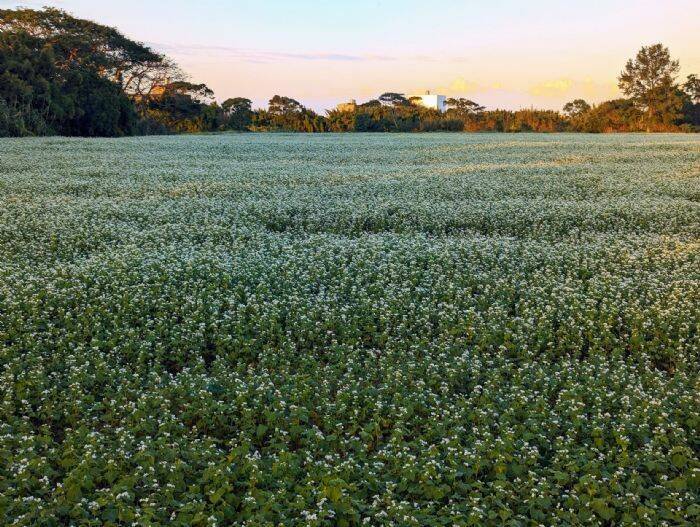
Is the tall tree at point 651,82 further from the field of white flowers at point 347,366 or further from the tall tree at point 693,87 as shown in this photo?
the field of white flowers at point 347,366

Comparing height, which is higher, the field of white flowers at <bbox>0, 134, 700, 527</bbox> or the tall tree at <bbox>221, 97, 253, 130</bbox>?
the tall tree at <bbox>221, 97, 253, 130</bbox>

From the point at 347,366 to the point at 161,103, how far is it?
73.3m

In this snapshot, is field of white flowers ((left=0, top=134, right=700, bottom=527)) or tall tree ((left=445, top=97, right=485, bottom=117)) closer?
field of white flowers ((left=0, top=134, right=700, bottom=527))

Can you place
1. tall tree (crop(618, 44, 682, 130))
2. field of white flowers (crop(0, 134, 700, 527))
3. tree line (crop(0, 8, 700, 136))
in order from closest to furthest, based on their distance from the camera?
field of white flowers (crop(0, 134, 700, 527)) < tree line (crop(0, 8, 700, 136)) < tall tree (crop(618, 44, 682, 130))

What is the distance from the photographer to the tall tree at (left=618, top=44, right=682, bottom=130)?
8200cm

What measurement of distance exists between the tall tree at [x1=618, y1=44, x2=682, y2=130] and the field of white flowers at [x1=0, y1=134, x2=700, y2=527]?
2942 inches

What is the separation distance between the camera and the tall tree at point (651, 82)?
82000mm

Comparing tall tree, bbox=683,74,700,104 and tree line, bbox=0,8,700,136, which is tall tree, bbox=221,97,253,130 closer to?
tree line, bbox=0,8,700,136

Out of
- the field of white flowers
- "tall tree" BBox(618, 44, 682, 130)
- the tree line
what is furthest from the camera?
"tall tree" BBox(618, 44, 682, 130)

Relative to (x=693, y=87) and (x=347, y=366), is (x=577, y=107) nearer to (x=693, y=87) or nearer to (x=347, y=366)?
(x=693, y=87)

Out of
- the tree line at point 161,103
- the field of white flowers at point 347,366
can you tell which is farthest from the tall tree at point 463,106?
the field of white flowers at point 347,366

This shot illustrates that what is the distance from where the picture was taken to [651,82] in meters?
87.4

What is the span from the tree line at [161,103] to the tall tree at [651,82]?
0.46 feet

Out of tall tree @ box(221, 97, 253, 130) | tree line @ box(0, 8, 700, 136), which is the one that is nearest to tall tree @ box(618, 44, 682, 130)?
tree line @ box(0, 8, 700, 136)
